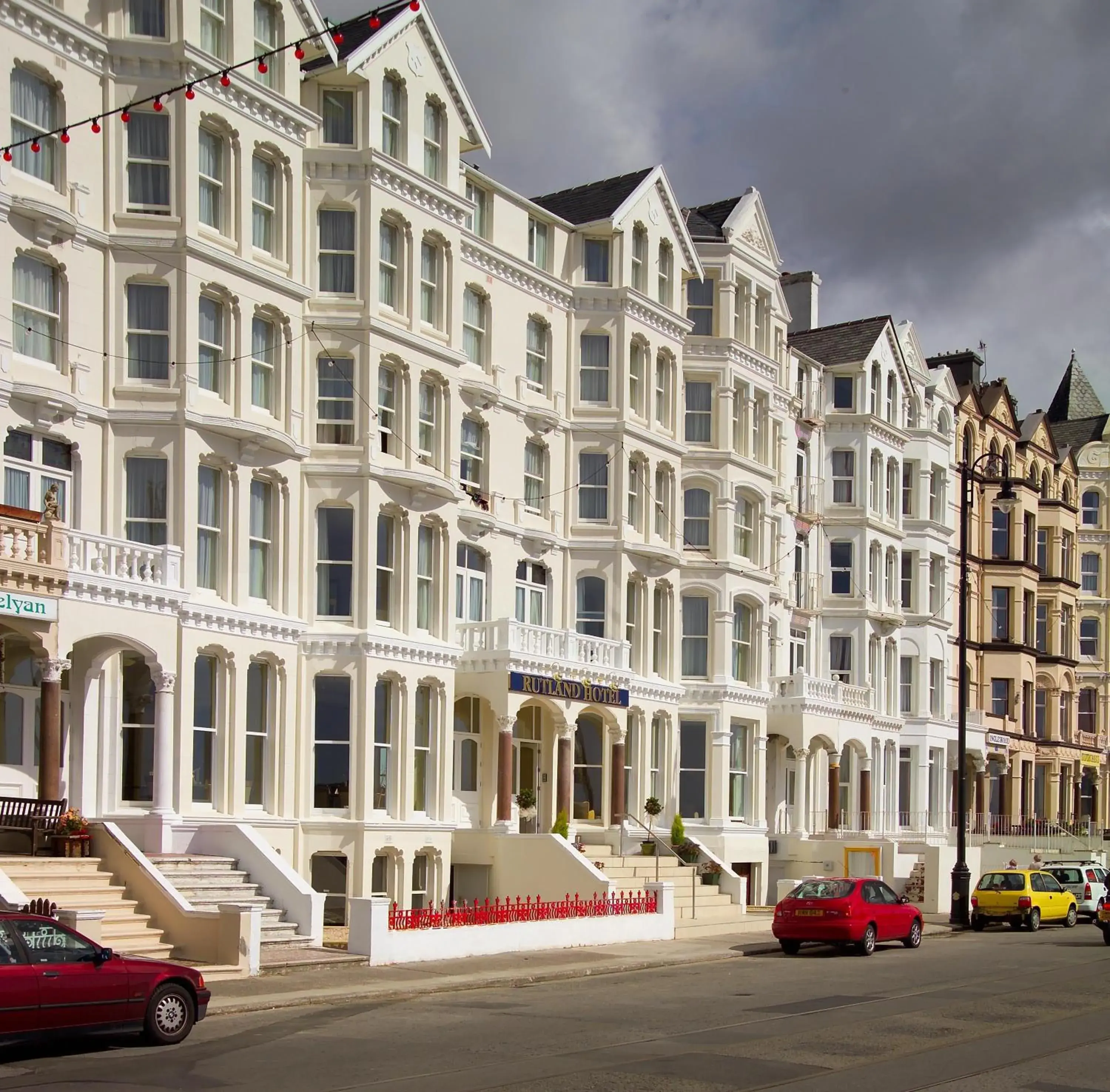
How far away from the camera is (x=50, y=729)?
24453 mm

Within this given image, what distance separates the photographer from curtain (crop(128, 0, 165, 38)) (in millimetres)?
28938

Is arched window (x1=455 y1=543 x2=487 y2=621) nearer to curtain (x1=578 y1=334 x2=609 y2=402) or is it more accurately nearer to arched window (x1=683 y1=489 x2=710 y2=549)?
curtain (x1=578 y1=334 x2=609 y2=402)

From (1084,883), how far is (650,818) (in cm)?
1189

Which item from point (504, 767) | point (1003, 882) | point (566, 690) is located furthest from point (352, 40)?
point (1003, 882)

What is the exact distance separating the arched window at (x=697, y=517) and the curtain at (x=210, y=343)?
1694cm

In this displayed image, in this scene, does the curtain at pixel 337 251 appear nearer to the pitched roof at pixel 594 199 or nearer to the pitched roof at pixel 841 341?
the pitched roof at pixel 594 199

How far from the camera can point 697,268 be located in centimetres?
4347

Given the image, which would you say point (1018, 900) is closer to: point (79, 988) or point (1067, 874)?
point (1067, 874)

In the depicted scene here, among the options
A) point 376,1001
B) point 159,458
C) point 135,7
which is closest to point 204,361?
point 159,458

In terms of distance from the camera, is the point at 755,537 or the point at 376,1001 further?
the point at 755,537

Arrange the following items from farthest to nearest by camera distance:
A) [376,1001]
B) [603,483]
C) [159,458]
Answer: [603,483] < [159,458] < [376,1001]

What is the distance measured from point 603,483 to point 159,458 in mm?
14486

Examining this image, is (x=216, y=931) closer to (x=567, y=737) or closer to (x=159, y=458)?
(x=159, y=458)

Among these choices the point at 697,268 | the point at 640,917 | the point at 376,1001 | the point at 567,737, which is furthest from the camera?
the point at 697,268
